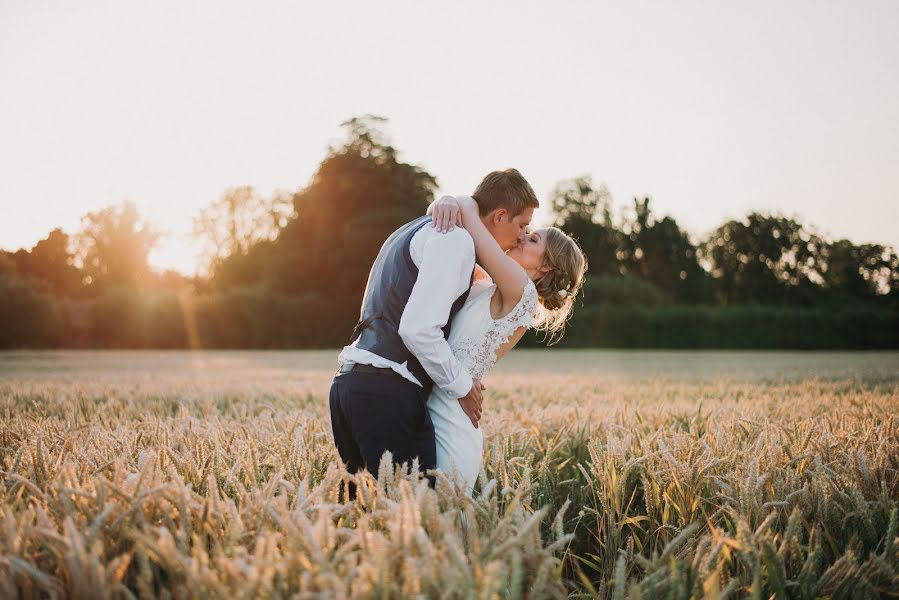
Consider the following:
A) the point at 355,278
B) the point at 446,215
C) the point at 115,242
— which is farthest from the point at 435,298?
the point at 115,242

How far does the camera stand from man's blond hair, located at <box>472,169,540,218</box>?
3.36 m

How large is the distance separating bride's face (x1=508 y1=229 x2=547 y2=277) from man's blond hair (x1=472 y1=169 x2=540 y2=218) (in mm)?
253

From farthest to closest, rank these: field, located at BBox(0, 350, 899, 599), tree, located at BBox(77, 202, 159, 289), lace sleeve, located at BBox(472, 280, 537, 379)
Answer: tree, located at BBox(77, 202, 159, 289)
lace sleeve, located at BBox(472, 280, 537, 379)
field, located at BBox(0, 350, 899, 599)

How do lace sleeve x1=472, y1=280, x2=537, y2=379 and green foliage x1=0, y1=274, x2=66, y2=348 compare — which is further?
green foliage x1=0, y1=274, x2=66, y2=348

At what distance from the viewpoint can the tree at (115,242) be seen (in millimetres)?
51562

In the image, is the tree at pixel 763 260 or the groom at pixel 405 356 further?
the tree at pixel 763 260

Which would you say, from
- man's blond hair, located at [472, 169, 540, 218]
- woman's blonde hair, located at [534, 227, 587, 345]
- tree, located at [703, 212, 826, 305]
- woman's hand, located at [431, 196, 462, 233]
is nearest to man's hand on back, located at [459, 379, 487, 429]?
woman's blonde hair, located at [534, 227, 587, 345]

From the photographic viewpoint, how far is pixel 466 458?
3105 mm

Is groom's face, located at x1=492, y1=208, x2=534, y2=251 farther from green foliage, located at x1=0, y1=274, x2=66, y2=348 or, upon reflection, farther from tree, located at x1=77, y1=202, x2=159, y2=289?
tree, located at x1=77, y1=202, x2=159, y2=289

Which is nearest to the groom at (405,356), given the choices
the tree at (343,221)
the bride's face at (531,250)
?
the bride's face at (531,250)

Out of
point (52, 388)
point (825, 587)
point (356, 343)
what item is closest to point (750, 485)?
point (825, 587)

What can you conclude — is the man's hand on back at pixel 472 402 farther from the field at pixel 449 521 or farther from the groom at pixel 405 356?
the field at pixel 449 521

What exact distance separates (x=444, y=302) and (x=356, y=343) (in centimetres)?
57

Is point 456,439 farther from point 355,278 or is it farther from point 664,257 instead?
point 664,257
